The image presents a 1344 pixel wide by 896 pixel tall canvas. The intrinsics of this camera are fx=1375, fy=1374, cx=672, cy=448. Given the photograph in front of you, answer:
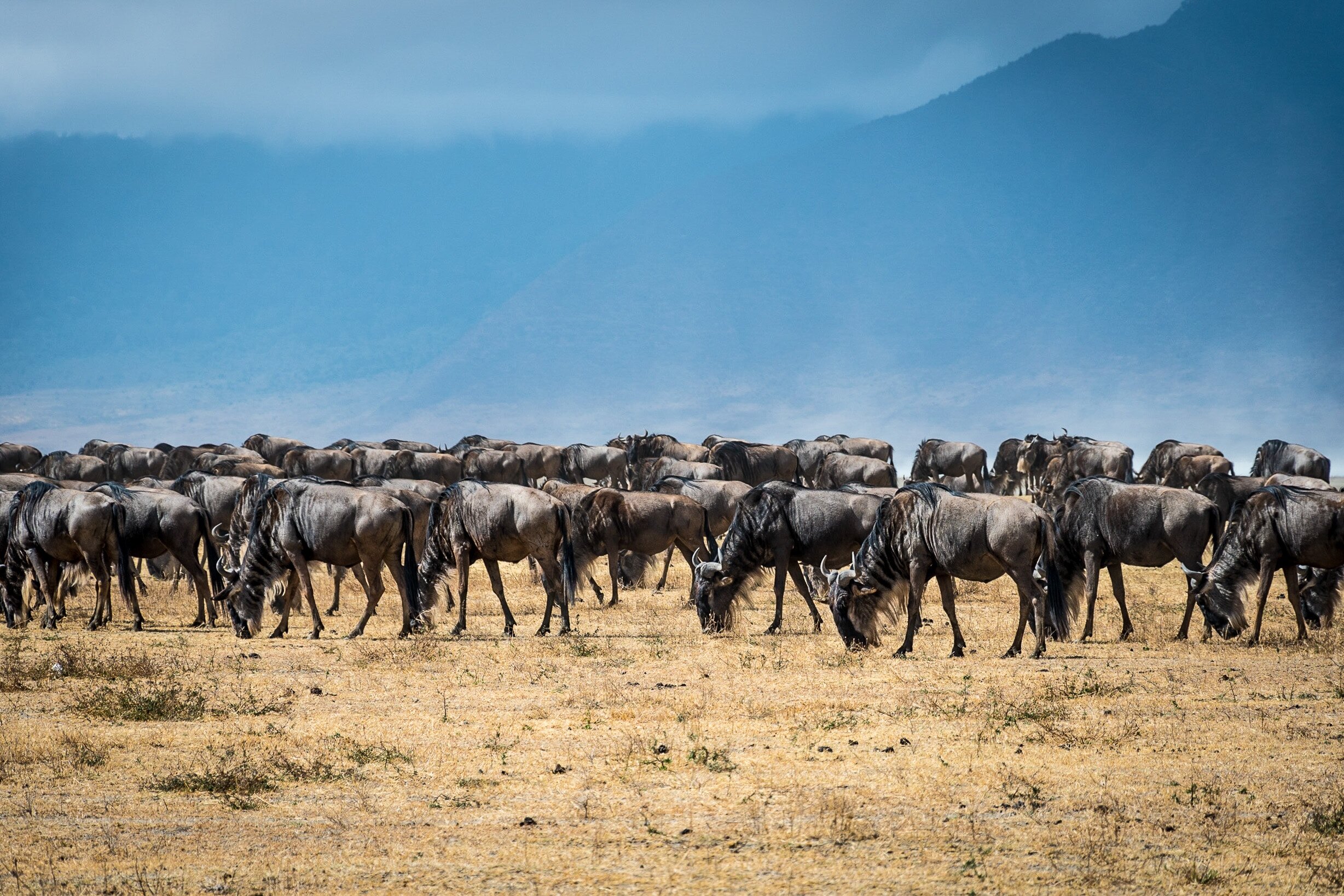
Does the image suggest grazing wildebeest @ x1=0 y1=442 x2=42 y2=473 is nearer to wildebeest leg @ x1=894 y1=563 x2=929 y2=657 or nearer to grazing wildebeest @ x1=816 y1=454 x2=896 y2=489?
grazing wildebeest @ x1=816 y1=454 x2=896 y2=489

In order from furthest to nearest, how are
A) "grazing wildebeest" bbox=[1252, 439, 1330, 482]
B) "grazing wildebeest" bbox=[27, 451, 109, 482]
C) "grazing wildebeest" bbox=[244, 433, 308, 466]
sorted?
"grazing wildebeest" bbox=[244, 433, 308, 466] < "grazing wildebeest" bbox=[27, 451, 109, 482] < "grazing wildebeest" bbox=[1252, 439, 1330, 482]

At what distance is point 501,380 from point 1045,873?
18231cm

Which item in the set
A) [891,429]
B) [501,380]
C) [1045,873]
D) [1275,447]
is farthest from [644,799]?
[501,380]

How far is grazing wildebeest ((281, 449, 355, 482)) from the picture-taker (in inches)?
1654

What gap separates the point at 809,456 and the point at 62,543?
31.0 metres

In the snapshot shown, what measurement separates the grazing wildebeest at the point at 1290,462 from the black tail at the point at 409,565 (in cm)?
2770

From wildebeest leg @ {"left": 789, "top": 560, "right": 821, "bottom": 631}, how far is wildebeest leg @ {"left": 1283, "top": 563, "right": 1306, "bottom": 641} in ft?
19.3

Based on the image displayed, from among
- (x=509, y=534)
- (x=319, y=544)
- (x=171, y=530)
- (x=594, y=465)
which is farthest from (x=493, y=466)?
(x=319, y=544)

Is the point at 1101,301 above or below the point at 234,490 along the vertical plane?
above

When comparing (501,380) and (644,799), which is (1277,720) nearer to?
(644,799)

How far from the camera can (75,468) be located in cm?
4438

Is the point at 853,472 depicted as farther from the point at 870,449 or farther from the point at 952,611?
the point at 952,611

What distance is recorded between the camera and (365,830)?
28.4 ft

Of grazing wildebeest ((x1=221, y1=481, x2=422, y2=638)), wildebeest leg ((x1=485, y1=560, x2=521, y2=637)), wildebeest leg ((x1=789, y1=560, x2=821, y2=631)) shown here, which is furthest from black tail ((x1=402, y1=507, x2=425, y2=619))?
wildebeest leg ((x1=789, y1=560, x2=821, y2=631))
